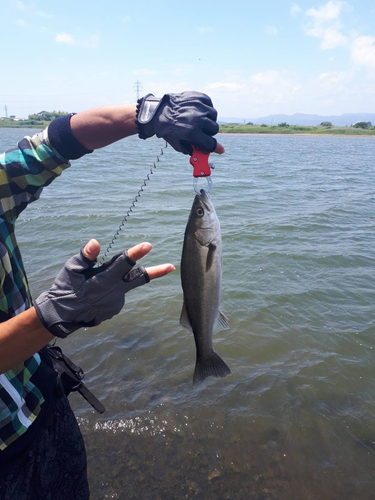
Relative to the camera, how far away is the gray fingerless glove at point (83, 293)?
5.99 ft

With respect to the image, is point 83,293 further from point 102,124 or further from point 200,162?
point 102,124

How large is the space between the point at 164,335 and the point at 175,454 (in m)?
2.59

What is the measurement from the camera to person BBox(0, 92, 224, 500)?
1.86 m

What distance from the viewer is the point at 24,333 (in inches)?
72.1

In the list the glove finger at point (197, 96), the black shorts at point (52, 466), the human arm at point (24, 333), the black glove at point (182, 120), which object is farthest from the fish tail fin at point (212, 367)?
the glove finger at point (197, 96)

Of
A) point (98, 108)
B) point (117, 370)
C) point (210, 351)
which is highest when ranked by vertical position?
point (98, 108)

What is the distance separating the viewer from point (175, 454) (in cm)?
433

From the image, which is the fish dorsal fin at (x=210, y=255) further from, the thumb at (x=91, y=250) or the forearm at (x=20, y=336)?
the forearm at (x=20, y=336)

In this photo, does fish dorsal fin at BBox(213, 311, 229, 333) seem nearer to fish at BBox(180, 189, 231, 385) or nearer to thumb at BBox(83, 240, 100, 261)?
fish at BBox(180, 189, 231, 385)

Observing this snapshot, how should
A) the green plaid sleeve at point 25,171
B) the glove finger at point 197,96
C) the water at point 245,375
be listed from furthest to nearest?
the water at point 245,375 < the glove finger at point 197,96 < the green plaid sleeve at point 25,171

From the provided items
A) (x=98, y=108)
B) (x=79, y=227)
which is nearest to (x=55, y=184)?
(x=79, y=227)

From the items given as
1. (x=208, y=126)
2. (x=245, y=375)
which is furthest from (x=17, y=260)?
(x=245, y=375)

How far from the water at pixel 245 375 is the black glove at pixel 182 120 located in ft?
12.3

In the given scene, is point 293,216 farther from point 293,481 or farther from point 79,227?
point 293,481
